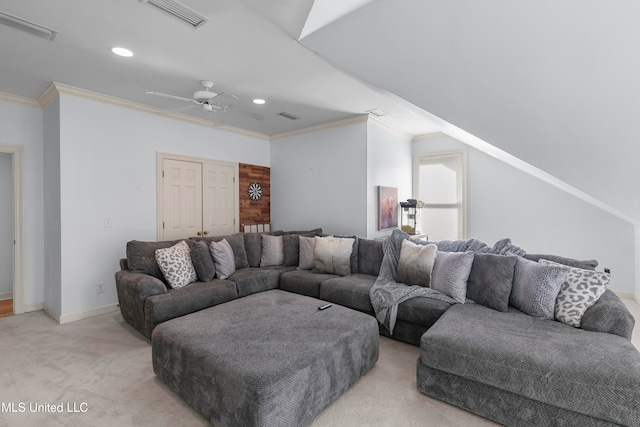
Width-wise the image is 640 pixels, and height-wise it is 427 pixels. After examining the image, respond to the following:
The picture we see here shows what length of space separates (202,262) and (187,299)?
0.57 metres

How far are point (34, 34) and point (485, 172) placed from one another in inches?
228

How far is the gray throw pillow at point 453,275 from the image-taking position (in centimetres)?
269

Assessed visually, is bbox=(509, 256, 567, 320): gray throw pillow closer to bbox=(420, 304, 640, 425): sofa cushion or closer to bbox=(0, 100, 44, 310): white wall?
bbox=(420, 304, 640, 425): sofa cushion

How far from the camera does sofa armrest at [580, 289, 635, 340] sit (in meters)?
1.96

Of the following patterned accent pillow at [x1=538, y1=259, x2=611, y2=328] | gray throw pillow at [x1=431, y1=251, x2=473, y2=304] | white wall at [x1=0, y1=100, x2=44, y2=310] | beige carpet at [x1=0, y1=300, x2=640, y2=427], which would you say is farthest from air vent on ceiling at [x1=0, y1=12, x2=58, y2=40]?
patterned accent pillow at [x1=538, y1=259, x2=611, y2=328]

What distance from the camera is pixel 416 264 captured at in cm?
303

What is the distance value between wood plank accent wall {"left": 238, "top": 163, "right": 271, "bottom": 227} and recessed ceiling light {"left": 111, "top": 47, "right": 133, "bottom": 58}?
8.65ft

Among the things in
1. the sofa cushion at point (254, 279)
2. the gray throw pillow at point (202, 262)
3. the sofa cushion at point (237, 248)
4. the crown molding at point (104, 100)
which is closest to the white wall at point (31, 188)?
the crown molding at point (104, 100)

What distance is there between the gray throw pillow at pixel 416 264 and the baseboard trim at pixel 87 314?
3584mm

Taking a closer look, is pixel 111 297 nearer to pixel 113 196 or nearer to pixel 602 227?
pixel 113 196

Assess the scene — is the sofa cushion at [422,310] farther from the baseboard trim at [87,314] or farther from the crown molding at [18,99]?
the crown molding at [18,99]

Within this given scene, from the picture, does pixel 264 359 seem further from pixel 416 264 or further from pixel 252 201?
pixel 252 201

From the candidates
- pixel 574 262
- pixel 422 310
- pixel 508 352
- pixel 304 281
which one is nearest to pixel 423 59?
pixel 508 352

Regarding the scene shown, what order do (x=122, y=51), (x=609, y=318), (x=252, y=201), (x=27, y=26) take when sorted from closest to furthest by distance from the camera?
(x=609, y=318) → (x=27, y=26) → (x=122, y=51) → (x=252, y=201)
